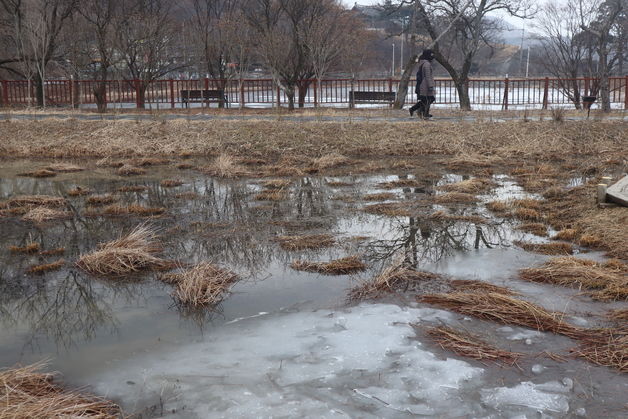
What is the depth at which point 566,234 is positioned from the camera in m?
6.93

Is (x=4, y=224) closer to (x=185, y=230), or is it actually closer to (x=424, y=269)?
(x=185, y=230)

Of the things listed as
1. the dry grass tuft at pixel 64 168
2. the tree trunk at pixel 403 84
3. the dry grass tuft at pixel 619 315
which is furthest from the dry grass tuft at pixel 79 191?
the tree trunk at pixel 403 84

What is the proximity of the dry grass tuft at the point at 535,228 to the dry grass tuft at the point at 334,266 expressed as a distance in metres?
2.43

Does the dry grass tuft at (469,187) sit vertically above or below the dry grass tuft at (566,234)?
above

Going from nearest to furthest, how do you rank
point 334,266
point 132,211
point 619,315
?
1. point 619,315
2. point 334,266
3. point 132,211

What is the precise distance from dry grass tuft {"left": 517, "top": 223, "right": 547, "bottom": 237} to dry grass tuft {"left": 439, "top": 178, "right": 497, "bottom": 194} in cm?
216

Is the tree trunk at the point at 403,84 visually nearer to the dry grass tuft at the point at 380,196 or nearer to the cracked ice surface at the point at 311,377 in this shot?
the dry grass tuft at the point at 380,196

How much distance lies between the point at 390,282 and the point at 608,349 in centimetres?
199

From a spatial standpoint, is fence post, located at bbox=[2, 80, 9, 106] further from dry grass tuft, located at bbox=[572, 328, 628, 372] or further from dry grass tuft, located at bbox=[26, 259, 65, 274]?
dry grass tuft, located at bbox=[572, 328, 628, 372]

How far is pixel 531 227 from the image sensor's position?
292 inches

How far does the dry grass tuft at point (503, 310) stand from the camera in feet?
14.9

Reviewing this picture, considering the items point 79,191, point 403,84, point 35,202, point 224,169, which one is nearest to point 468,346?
point 35,202

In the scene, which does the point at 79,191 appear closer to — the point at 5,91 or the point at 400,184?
the point at 400,184

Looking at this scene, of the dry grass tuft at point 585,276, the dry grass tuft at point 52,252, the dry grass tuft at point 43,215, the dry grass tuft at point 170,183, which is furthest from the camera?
the dry grass tuft at point 170,183
